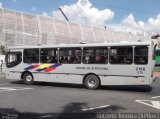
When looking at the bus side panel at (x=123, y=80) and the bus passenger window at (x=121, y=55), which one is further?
the bus passenger window at (x=121, y=55)

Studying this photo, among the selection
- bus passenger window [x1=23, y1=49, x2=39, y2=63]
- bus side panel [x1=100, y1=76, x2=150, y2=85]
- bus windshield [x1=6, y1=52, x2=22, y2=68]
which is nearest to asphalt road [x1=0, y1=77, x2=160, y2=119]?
bus side panel [x1=100, y1=76, x2=150, y2=85]

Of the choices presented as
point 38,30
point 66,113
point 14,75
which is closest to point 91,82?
point 14,75

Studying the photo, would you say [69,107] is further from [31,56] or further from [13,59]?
[13,59]

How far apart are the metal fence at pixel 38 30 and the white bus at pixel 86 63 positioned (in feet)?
99.4

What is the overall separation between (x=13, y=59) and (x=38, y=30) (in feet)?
114

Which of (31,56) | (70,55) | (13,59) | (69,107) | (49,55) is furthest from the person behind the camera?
(13,59)

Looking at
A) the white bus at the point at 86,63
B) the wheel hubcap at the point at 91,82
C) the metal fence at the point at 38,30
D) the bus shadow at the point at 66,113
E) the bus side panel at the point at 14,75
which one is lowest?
the bus shadow at the point at 66,113

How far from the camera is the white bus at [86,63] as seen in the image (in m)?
16.8

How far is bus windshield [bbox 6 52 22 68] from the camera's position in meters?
21.4

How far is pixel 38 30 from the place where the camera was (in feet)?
184

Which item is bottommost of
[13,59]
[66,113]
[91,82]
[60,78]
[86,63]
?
[66,113]

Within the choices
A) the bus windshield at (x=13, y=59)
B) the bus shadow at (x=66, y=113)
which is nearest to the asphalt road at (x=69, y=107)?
the bus shadow at (x=66, y=113)

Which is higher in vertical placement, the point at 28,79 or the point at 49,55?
the point at 49,55

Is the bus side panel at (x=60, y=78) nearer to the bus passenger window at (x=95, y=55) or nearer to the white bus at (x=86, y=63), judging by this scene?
the white bus at (x=86, y=63)
